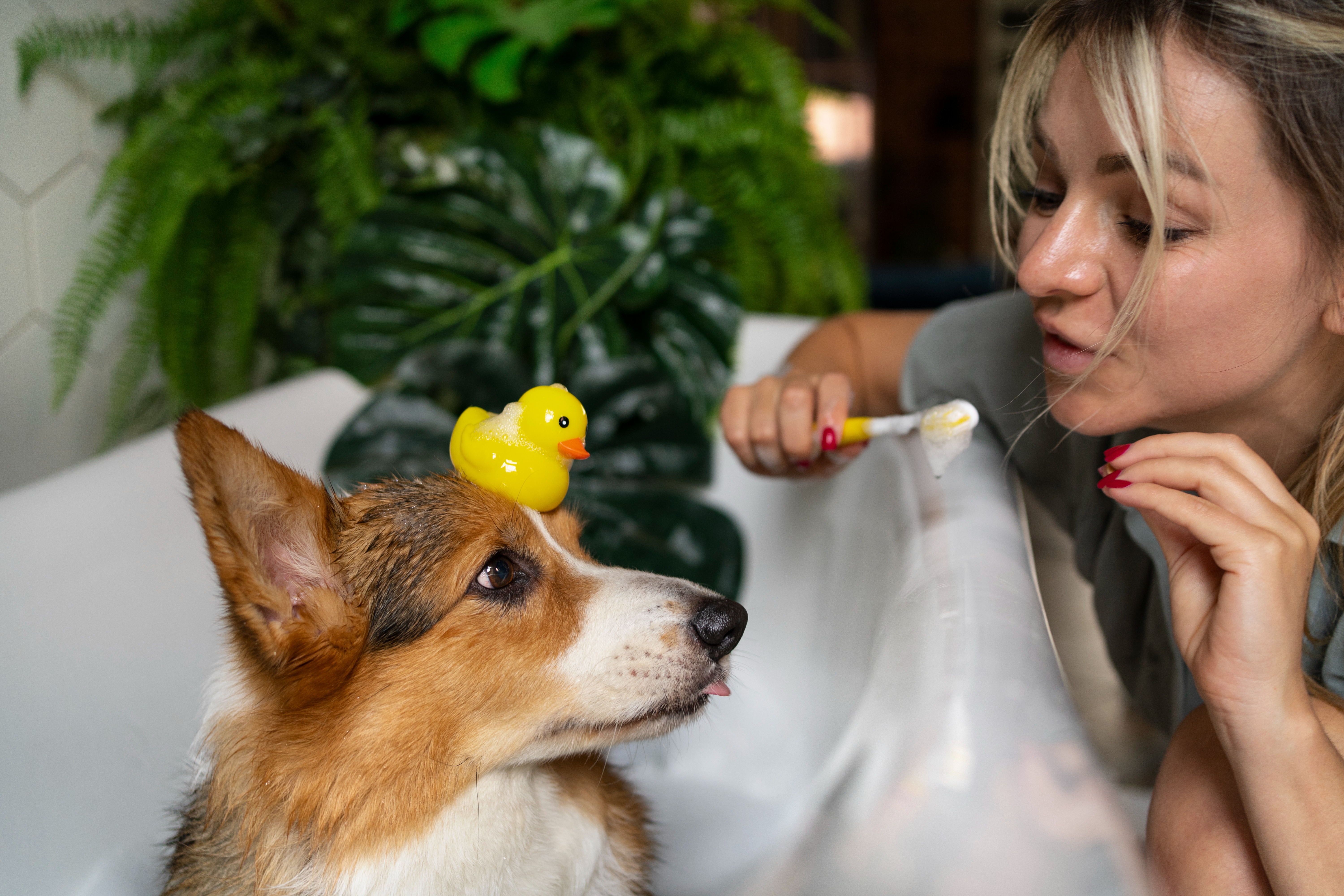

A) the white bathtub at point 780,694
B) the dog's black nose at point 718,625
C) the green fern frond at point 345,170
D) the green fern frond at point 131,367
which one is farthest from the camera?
the green fern frond at point 345,170

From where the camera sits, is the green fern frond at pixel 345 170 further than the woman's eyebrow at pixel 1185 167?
Yes

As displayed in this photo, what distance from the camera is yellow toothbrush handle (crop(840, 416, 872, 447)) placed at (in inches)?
53.6

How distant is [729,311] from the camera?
2.42 metres

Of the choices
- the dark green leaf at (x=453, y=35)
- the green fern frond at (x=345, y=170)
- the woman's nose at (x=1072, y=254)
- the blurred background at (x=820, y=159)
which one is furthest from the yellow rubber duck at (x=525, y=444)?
the dark green leaf at (x=453, y=35)

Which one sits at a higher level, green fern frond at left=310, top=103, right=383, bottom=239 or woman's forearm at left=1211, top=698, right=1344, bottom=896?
green fern frond at left=310, top=103, right=383, bottom=239

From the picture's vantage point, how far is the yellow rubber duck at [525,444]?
114 cm

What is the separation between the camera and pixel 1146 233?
3.53 ft

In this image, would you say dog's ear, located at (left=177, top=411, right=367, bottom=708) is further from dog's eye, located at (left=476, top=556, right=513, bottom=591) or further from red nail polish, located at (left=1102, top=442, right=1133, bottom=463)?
red nail polish, located at (left=1102, top=442, right=1133, bottom=463)

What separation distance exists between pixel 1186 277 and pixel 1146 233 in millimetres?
75

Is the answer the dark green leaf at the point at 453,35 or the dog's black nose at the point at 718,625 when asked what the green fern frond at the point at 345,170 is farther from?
the dog's black nose at the point at 718,625

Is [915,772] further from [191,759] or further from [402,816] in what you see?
[191,759]

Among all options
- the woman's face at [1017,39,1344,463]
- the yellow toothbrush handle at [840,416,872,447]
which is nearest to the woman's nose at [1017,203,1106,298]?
the woman's face at [1017,39,1344,463]

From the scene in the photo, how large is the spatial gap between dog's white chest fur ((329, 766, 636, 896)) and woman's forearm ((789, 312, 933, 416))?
99 centimetres

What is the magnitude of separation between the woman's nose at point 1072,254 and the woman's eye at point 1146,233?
3 cm
